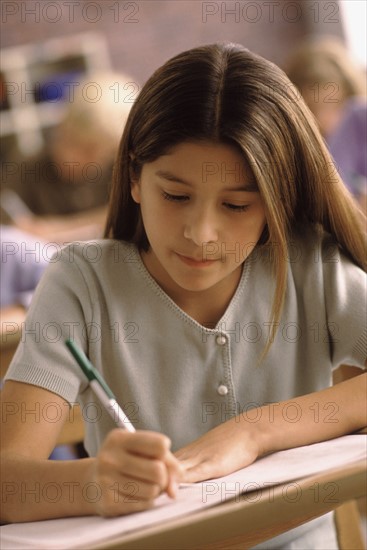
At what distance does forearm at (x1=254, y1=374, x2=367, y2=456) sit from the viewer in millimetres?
1156

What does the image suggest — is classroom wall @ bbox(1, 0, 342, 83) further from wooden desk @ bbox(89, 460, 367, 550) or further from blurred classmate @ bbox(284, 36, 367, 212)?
wooden desk @ bbox(89, 460, 367, 550)

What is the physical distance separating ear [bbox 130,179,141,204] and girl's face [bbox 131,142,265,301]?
2 centimetres

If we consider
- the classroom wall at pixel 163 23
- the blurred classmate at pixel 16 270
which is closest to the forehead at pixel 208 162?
the blurred classmate at pixel 16 270

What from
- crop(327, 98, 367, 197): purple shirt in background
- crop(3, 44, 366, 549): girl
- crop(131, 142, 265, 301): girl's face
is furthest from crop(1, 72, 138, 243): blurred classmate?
crop(131, 142, 265, 301): girl's face

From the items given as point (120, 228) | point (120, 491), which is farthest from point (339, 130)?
point (120, 491)

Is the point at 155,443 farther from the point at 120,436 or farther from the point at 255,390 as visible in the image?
the point at 255,390

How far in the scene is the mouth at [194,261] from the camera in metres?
1.18

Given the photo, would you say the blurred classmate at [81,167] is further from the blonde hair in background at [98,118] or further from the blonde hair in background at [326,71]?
the blonde hair in background at [326,71]

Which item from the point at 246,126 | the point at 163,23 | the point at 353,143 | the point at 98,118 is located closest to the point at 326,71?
the point at 353,143

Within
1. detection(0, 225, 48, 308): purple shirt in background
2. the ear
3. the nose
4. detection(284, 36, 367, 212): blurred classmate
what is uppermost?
detection(284, 36, 367, 212): blurred classmate

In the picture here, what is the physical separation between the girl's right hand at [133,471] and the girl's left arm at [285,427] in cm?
14

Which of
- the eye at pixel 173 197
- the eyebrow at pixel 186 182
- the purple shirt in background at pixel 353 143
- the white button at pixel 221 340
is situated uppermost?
the purple shirt in background at pixel 353 143

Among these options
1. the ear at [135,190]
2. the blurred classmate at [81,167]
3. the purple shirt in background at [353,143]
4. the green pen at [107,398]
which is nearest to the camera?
the green pen at [107,398]

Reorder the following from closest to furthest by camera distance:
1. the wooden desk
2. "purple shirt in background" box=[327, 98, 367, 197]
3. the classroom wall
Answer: the wooden desk
"purple shirt in background" box=[327, 98, 367, 197]
the classroom wall
